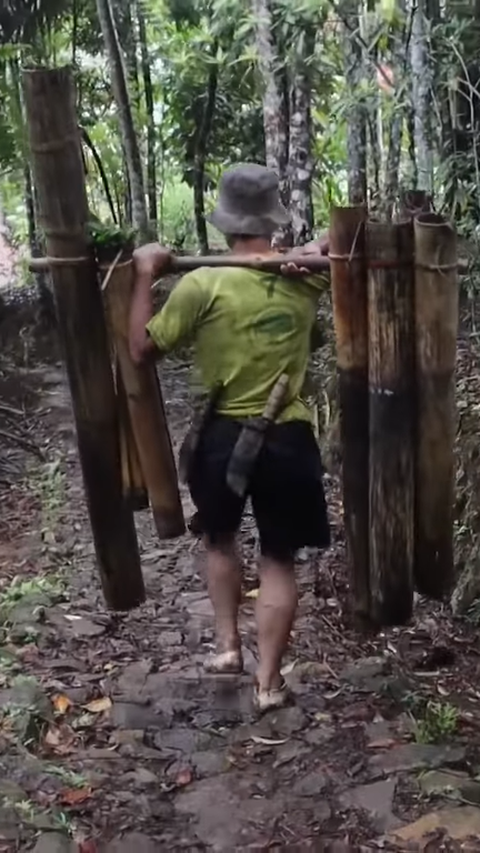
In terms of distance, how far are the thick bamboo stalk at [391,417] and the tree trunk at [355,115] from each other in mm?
3534

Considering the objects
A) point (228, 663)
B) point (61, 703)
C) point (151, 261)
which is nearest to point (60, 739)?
point (61, 703)

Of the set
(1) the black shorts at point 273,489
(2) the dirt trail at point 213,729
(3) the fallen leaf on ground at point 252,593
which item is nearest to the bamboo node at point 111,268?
(1) the black shorts at point 273,489

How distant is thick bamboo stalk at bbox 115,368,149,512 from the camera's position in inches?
132

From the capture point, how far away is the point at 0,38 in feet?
31.9

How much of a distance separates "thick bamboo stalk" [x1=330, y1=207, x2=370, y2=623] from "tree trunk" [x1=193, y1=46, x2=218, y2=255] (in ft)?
28.0

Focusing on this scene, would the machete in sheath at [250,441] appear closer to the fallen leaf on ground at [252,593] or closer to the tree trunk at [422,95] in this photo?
the fallen leaf on ground at [252,593]

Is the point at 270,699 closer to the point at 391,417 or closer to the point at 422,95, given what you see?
the point at 391,417

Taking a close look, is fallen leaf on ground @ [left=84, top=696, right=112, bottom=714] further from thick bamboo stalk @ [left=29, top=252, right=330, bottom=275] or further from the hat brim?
the hat brim

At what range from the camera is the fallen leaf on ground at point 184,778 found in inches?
132

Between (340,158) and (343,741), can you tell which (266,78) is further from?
(343,741)

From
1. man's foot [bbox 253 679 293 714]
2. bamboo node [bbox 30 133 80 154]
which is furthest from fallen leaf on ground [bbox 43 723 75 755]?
bamboo node [bbox 30 133 80 154]

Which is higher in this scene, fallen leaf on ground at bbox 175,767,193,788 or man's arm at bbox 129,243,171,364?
man's arm at bbox 129,243,171,364

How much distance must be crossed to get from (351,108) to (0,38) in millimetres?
4488

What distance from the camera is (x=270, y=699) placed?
12.4 ft
